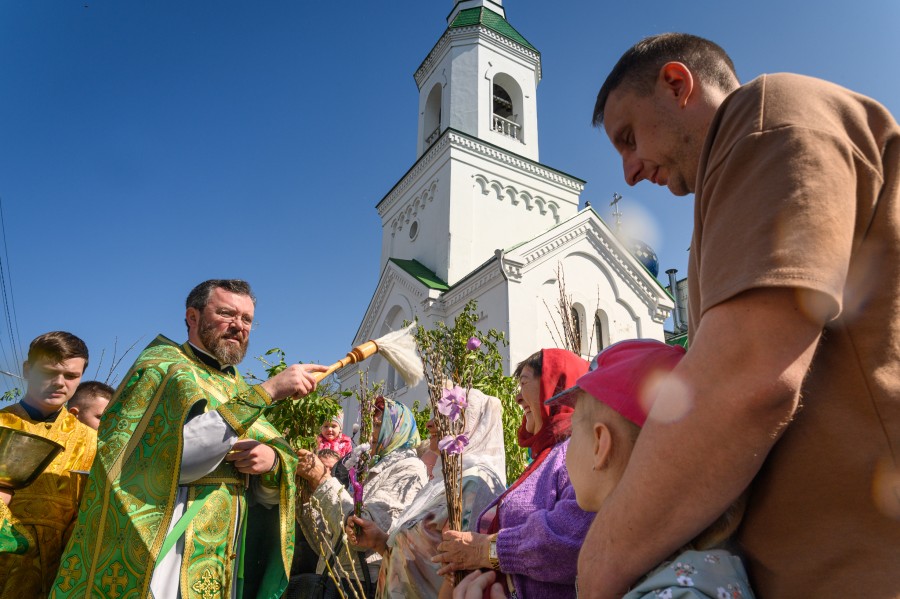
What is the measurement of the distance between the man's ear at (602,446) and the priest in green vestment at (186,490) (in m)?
2.12

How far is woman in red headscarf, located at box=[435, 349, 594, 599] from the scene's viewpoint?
223 cm

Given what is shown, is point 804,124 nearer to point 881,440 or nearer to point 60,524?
point 881,440

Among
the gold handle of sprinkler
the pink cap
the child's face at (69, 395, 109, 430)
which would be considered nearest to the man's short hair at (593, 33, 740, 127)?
the pink cap

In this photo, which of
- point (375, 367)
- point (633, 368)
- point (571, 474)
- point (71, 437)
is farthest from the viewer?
point (375, 367)

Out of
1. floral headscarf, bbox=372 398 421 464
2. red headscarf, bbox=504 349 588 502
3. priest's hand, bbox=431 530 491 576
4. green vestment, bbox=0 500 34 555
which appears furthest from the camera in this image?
floral headscarf, bbox=372 398 421 464

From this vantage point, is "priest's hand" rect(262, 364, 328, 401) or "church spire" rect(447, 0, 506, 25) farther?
"church spire" rect(447, 0, 506, 25)

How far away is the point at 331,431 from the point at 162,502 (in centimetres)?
283

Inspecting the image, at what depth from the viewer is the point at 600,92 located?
1683mm

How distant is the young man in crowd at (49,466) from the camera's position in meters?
3.44

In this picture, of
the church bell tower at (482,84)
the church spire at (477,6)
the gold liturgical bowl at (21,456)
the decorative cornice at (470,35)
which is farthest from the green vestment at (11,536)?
the church spire at (477,6)

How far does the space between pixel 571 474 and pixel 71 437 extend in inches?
152

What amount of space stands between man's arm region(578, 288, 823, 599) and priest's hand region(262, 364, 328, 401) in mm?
2397

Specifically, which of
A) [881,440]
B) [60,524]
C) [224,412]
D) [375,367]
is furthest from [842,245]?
[375,367]

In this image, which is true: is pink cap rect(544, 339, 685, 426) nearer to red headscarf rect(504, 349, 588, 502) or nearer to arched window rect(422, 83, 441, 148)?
red headscarf rect(504, 349, 588, 502)
